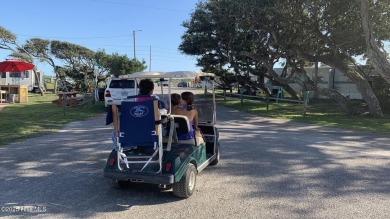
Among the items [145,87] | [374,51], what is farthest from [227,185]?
[374,51]

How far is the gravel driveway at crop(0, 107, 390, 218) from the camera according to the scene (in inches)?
183

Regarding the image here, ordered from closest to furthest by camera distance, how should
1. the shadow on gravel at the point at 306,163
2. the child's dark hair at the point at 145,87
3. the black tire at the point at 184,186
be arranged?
the black tire at the point at 184,186 < the child's dark hair at the point at 145,87 < the shadow on gravel at the point at 306,163

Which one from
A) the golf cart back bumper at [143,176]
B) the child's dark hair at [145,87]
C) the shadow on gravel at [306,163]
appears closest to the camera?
the golf cart back bumper at [143,176]

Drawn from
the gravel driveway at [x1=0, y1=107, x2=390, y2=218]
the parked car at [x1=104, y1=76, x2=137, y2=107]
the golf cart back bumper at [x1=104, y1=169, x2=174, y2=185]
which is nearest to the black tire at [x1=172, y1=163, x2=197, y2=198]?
the gravel driveway at [x1=0, y1=107, x2=390, y2=218]

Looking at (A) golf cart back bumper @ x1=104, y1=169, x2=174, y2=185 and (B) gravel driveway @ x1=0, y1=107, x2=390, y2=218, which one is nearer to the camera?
(B) gravel driveway @ x1=0, y1=107, x2=390, y2=218

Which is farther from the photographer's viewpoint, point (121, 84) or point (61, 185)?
point (121, 84)

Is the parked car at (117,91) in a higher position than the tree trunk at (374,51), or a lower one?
lower

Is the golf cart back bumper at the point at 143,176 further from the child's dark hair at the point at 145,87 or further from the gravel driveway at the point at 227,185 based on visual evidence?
the child's dark hair at the point at 145,87

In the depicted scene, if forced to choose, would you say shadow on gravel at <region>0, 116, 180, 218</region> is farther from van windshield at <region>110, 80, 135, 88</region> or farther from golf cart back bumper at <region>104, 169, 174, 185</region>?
van windshield at <region>110, 80, 135, 88</region>

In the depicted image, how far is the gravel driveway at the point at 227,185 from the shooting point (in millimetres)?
4637

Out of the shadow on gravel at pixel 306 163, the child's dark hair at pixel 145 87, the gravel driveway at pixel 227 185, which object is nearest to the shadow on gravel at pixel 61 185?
the gravel driveway at pixel 227 185

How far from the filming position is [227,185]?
5734 mm

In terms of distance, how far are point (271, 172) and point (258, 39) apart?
17733mm

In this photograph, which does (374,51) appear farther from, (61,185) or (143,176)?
(61,185)
